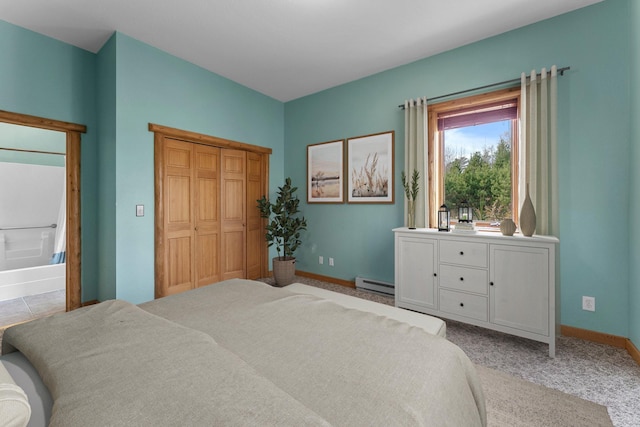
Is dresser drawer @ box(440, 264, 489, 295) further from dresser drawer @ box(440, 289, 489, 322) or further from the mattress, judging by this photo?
the mattress

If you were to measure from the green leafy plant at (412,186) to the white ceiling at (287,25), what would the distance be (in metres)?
1.38

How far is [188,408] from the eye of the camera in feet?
2.25

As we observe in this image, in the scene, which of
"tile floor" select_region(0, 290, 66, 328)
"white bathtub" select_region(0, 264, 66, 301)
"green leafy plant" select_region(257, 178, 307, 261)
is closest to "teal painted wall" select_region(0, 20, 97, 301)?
"tile floor" select_region(0, 290, 66, 328)

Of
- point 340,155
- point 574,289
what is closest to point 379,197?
point 340,155

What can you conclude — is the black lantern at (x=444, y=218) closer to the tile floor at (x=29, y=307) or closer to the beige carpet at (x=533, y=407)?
the beige carpet at (x=533, y=407)

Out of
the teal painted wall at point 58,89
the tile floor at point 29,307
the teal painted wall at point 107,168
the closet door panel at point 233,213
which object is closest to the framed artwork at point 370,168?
the closet door panel at point 233,213

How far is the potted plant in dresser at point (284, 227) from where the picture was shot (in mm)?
4027

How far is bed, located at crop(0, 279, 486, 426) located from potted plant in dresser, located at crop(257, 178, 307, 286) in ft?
8.54

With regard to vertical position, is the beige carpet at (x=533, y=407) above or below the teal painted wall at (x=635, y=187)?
below

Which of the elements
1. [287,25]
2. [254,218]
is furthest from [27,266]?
[287,25]

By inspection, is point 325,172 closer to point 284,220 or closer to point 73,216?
point 284,220

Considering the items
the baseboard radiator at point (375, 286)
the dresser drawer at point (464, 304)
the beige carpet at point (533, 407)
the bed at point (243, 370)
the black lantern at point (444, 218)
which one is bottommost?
the beige carpet at point (533, 407)

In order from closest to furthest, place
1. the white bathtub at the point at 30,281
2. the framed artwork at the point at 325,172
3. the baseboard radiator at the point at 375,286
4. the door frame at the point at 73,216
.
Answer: the door frame at the point at 73,216, the white bathtub at the point at 30,281, the baseboard radiator at the point at 375,286, the framed artwork at the point at 325,172

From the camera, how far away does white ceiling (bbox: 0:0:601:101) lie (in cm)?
241
